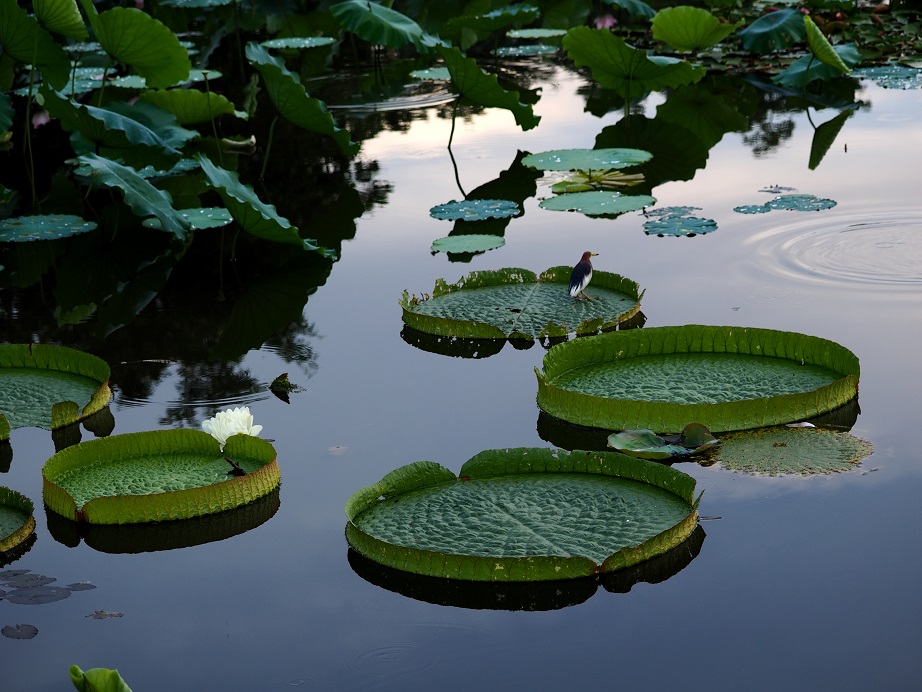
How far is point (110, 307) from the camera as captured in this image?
568cm

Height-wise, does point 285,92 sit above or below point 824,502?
above

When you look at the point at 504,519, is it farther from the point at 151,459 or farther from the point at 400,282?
the point at 400,282

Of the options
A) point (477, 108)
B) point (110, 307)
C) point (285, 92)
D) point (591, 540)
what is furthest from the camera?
point (477, 108)

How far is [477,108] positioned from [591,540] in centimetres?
795

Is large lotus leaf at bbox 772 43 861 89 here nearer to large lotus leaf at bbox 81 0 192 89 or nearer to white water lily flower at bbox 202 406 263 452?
large lotus leaf at bbox 81 0 192 89

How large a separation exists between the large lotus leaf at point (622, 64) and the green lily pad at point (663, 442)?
515 centimetres

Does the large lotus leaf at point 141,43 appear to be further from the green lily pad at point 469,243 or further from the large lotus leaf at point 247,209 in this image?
the green lily pad at point 469,243

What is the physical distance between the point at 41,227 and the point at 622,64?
422 cm

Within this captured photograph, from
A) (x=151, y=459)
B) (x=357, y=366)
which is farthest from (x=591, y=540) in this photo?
(x=357, y=366)

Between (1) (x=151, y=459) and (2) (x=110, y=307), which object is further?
(2) (x=110, y=307)

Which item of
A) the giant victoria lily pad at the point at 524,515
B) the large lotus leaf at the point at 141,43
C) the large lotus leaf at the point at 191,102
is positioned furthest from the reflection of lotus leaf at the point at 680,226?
the large lotus leaf at the point at 191,102

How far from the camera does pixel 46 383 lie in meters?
4.43

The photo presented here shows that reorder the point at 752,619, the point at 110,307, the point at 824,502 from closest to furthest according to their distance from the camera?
the point at 752,619, the point at 824,502, the point at 110,307

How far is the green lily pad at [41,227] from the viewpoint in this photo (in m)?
6.30
